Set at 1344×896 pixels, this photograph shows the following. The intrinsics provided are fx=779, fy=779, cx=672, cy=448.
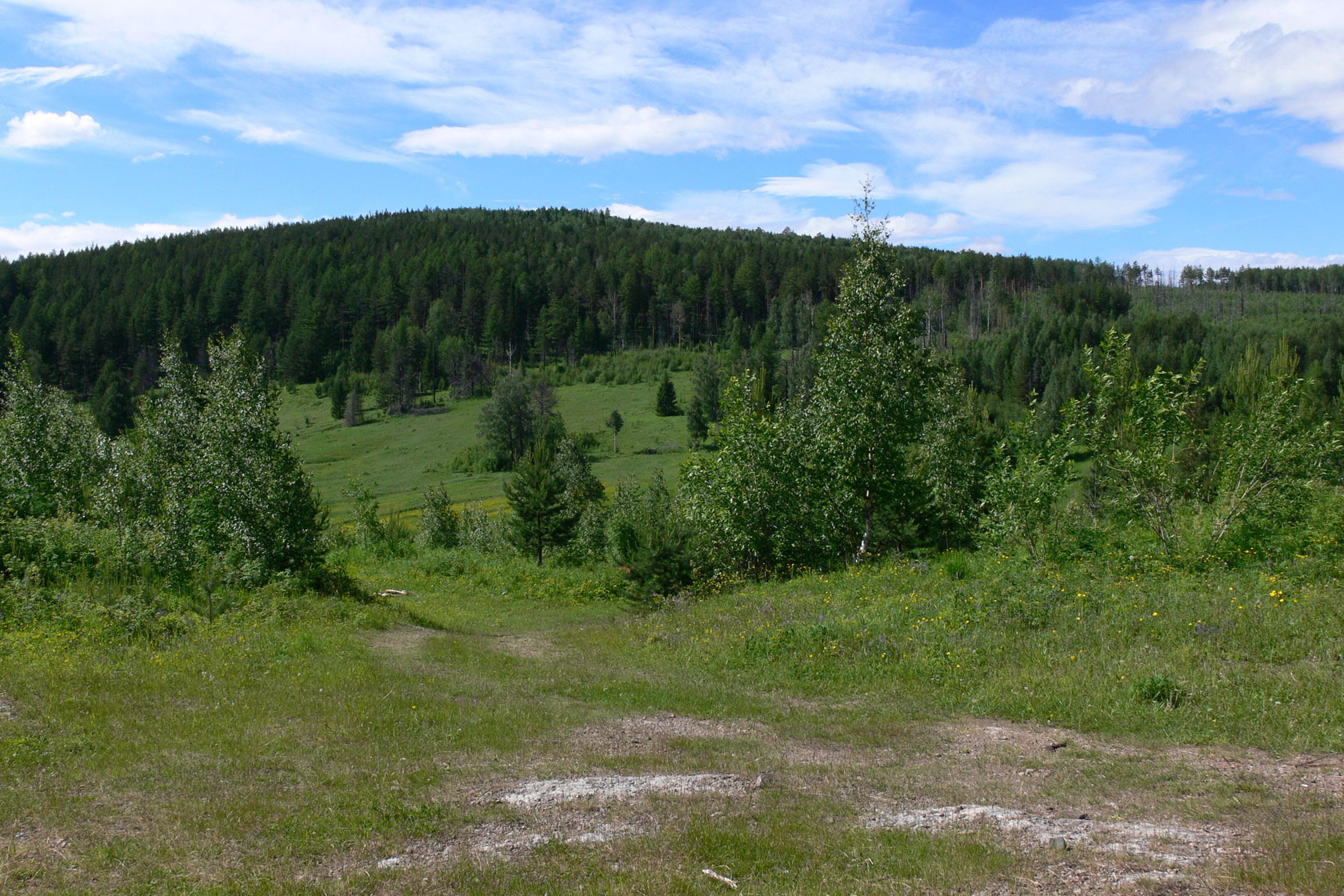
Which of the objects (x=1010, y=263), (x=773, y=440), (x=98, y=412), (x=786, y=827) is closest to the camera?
(x=786, y=827)

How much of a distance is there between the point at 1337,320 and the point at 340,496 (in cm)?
18075

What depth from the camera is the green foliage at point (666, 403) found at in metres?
107

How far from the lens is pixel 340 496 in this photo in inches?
3189

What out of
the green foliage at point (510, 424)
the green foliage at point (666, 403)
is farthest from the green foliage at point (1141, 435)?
the green foliage at point (666, 403)

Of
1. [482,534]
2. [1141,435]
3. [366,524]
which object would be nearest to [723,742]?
[1141,435]

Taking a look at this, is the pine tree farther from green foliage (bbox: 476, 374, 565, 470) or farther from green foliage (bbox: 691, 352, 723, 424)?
green foliage (bbox: 691, 352, 723, 424)

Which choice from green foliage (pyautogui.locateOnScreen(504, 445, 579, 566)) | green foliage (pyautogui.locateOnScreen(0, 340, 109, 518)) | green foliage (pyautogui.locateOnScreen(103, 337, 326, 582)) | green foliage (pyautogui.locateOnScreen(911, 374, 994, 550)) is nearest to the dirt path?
green foliage (pyautogui.locateOnScreen(103, 337, 326, 582))

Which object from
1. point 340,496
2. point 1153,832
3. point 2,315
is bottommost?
point 340,496

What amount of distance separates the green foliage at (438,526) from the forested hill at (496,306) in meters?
72.9

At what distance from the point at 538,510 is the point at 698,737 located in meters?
32.1

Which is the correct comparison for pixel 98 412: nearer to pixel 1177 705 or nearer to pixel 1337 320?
pixel 1177 705

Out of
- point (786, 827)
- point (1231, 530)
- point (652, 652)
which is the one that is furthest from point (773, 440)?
point (786, 827)

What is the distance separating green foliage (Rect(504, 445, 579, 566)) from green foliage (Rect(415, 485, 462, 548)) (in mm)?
7655

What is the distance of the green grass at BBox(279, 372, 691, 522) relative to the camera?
270ft
